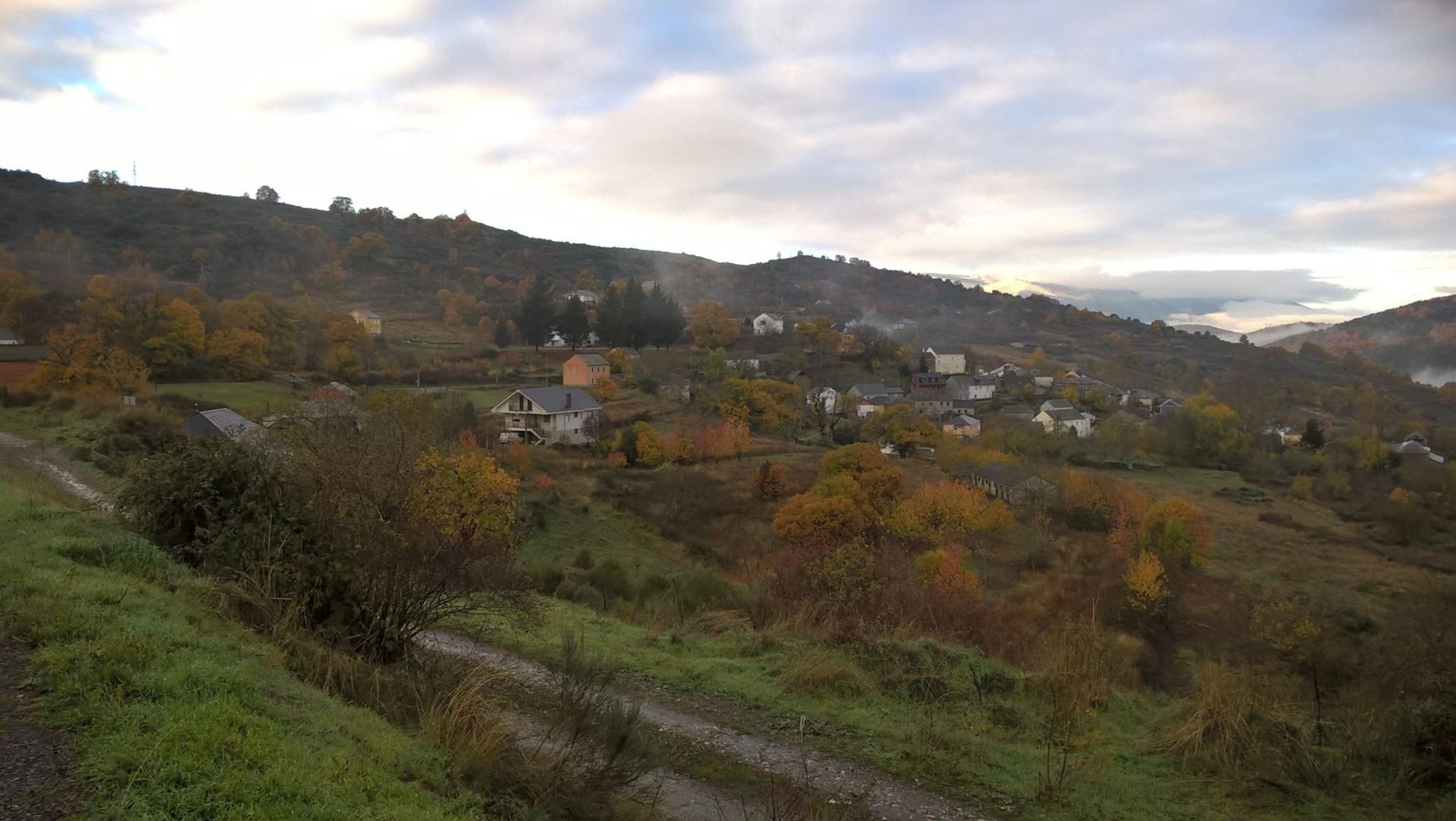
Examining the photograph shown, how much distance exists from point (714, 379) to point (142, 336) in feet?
110

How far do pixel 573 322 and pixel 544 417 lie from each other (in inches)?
928

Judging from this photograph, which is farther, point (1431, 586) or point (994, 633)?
point (1431, 586)

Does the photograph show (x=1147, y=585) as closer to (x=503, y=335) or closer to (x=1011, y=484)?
(x=1011, y=484)

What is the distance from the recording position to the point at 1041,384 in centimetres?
8512

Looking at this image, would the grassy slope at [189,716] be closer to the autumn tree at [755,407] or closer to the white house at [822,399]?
the autumn tree at [755,407]

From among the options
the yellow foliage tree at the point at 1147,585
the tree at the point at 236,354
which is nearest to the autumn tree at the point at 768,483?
the yellow foliage tree at the point at 1147,585

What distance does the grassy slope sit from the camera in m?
3.35

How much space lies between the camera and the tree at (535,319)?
63594 mm

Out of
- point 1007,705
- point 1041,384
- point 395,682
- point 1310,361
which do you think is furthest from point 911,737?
point 1310,361

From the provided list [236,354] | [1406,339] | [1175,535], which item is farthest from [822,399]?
[1406,339]

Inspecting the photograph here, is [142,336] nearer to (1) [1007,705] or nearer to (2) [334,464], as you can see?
(2) [334,464]

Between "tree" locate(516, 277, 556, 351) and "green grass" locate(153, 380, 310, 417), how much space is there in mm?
25694

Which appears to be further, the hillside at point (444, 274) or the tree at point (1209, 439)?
the hillside at point (444, 274)

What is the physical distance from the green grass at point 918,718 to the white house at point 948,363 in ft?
254
